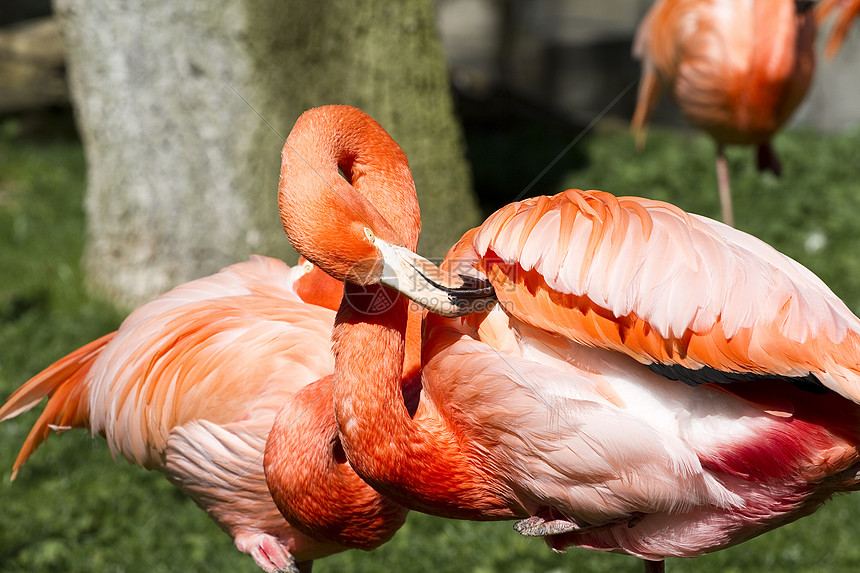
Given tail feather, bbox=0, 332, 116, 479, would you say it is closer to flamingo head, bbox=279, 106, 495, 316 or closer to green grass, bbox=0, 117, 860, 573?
green grass, bbox=0, 117, 860, 573

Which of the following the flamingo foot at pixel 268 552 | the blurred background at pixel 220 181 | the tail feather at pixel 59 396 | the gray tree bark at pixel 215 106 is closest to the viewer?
the flamingo foot at pixel 268 552

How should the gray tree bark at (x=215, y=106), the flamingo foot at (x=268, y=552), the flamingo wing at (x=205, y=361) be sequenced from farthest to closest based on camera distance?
the gray tree bark at (x=215, y=106) < the flamingo foot at (x=268, y=552) < the flamingo wing at (x=205, y=361)

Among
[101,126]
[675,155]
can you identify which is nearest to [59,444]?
[101,126]

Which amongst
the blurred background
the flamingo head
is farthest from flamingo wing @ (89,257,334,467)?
the blurred background

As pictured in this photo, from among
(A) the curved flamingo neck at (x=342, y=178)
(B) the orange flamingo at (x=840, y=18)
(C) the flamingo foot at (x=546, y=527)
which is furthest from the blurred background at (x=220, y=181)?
(B) the orange flamingo at (x=840, y=18)

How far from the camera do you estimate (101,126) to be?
519cm

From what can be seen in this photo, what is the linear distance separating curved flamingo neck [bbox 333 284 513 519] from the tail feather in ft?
4.20

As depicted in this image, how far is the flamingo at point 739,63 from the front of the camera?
5.00 meters

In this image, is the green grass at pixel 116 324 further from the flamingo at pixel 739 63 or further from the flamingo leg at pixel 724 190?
the flamingo at pixel 739 63

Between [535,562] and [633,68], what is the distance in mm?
7811

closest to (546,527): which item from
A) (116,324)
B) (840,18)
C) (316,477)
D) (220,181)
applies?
(316,477)

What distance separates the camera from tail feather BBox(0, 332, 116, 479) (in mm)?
2898

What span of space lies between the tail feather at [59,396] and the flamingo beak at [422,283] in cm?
152

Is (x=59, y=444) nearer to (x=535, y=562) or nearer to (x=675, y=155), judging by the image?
(x=535, y=562)
